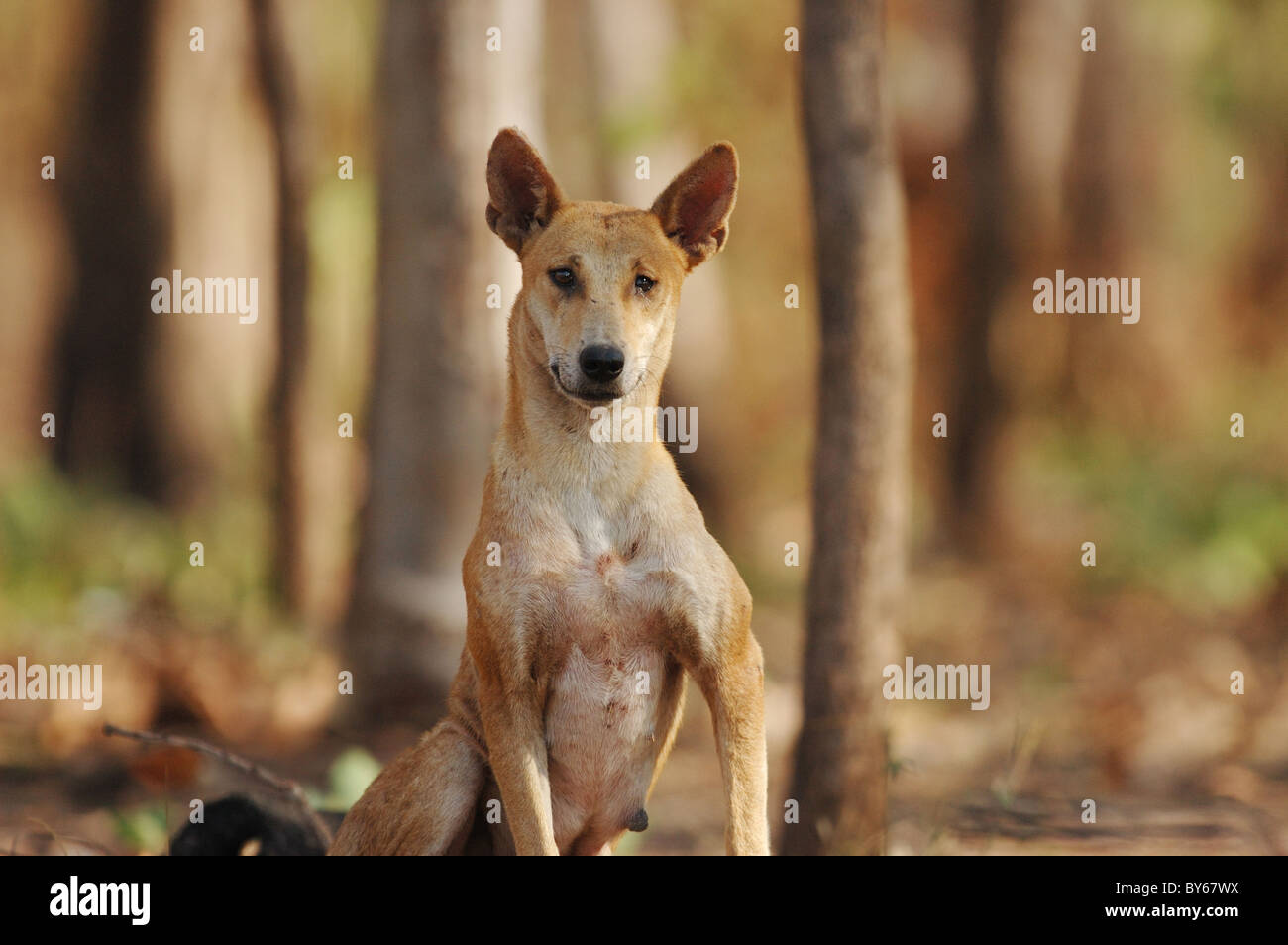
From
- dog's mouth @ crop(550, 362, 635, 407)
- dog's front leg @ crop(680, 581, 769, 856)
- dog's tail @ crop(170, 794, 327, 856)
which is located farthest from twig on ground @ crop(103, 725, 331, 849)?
dog's mouth @ crop(550, 362, 635, 407)

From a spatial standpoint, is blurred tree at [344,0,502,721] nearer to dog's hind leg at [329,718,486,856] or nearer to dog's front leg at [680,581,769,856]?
Result: dog's hind leg at [329,718,486,856]

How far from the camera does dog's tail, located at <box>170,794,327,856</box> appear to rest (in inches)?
183

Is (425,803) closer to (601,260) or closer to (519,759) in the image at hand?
(519,759)

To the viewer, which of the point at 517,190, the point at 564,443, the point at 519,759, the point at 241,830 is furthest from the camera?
the point at 241,830

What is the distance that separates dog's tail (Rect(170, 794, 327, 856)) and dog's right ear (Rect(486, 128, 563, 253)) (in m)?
2.26

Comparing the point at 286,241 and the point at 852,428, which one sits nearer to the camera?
the point at 852,428

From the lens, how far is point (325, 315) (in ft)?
49.4

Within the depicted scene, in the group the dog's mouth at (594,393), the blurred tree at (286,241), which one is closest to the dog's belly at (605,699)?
the dog's mouth at (594,393)

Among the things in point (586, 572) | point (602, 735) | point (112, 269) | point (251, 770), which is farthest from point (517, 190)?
point (112, 269)

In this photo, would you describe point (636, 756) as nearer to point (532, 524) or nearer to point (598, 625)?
point (598, 625)

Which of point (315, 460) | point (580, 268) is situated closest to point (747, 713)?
point (580, 268)

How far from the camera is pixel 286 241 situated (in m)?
11.1

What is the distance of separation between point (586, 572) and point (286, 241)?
8.23 m

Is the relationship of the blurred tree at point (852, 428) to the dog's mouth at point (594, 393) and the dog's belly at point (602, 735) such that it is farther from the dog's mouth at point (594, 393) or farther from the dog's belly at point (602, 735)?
the dog's mouth at point (594, 393)
